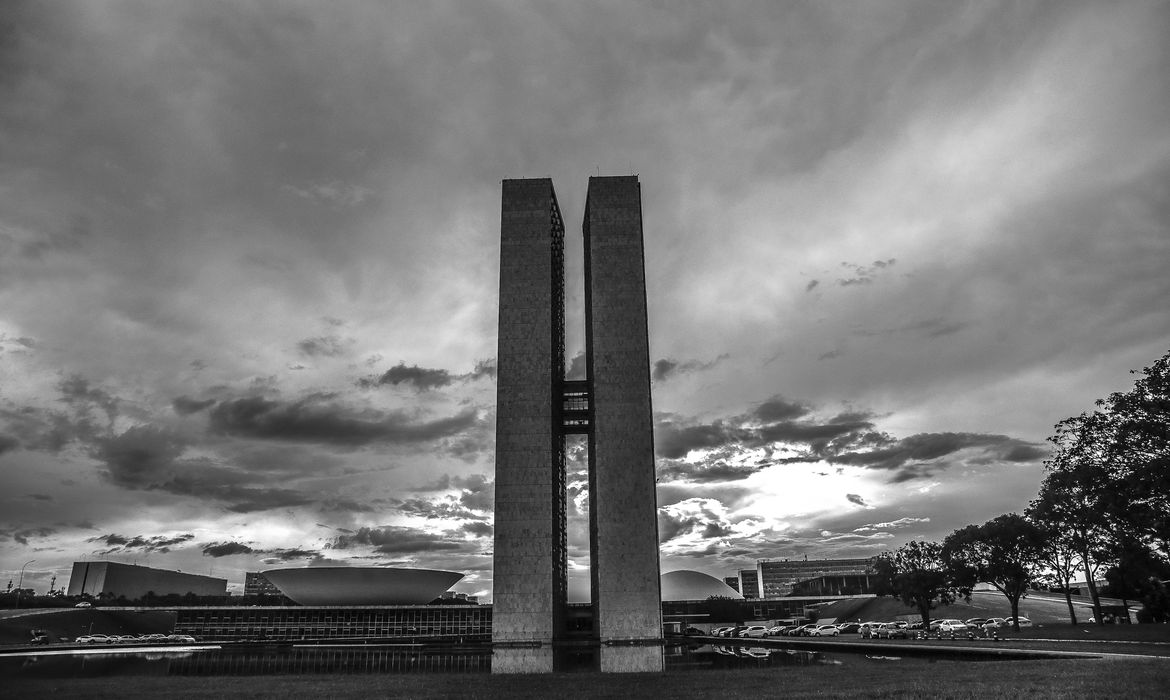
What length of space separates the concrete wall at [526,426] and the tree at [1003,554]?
36.5 meters

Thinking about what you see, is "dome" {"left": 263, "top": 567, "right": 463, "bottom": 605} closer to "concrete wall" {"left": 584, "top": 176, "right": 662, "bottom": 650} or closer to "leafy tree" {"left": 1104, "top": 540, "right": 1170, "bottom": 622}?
"concrete wall" {"left": 584, "top": 176, "right": 662, "bottom": 650}

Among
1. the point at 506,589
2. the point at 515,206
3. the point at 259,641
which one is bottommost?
the point at 259,641

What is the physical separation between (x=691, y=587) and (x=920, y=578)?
7371 cm

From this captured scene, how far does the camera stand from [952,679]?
64.2 ft

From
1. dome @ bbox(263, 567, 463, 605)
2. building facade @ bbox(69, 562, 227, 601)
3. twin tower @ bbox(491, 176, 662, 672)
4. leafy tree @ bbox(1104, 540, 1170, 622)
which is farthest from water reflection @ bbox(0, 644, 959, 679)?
building facade @ bbox(69, 562, 227, 601)

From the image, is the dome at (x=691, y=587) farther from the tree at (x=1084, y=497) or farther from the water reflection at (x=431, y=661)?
Result: the tree at (x=1084, y=497)

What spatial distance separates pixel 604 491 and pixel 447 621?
134 ft

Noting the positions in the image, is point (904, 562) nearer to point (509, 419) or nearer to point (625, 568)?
point (625, 568)

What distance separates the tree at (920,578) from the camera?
6769 centimetres

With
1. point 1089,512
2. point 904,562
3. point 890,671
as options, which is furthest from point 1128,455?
point 904,562

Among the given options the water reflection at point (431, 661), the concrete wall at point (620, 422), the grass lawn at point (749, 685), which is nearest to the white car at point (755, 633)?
the water reflection at point (431, 661)

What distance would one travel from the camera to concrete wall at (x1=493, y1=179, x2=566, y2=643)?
60.1 m

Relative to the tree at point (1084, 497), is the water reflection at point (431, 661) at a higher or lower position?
lower

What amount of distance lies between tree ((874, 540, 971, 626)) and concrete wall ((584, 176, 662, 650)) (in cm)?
2714
